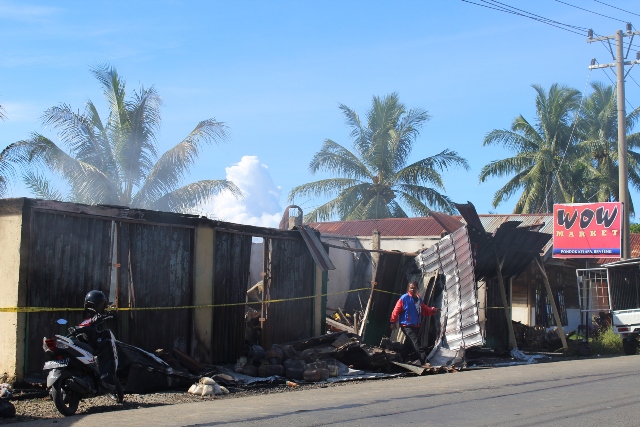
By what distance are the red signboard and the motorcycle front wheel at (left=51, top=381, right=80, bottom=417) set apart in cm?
1764

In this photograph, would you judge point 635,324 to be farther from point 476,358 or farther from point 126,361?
point 126,361

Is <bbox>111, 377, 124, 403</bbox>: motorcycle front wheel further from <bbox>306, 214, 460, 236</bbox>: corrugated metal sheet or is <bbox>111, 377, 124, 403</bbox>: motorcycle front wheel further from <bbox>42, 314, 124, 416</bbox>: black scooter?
<bbox>306, 214, 460, 236</bbox>: corrugated metal sheet

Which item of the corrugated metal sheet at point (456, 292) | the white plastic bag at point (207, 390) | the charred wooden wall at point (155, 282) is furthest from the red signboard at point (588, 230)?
the white plastic bag at point (207, 390)

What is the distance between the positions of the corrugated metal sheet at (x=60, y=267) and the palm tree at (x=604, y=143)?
1288 inches

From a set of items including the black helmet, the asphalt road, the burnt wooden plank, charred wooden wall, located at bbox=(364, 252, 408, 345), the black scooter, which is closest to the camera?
the asphalt road

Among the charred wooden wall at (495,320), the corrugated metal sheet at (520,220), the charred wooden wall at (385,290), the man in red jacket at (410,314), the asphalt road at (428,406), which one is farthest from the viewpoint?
the corrugated metal sheet at (520,220)

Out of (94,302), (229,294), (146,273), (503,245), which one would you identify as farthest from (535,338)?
(94,302)

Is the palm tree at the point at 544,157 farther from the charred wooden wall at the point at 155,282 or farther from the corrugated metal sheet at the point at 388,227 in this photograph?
the charred wooden wall at the point at 155,282

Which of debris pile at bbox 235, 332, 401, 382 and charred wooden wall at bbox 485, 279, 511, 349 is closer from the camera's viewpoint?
debris pile at bbox 235, 332, 401, 382

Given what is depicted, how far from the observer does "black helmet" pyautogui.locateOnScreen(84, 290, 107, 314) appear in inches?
346

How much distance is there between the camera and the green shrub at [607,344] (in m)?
19.1

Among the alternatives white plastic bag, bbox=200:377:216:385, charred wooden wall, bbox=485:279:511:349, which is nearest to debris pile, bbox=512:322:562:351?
charred wooden wall, bbox=485:279:511:349

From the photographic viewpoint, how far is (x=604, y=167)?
39.8 m

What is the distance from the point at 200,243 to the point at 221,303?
1.14 m
